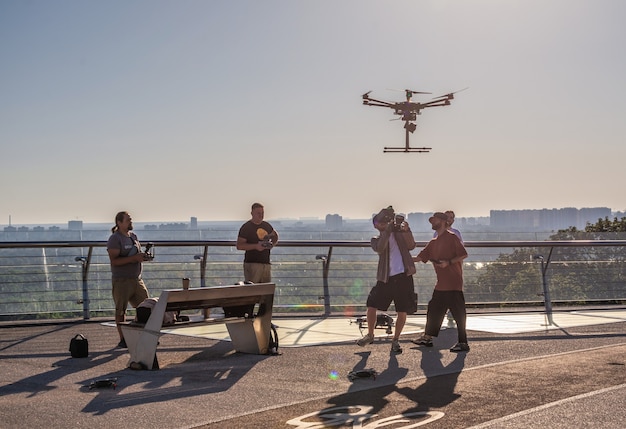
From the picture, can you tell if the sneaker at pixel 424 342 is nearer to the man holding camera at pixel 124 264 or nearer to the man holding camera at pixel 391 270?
the man holding camera at pixel 391 270

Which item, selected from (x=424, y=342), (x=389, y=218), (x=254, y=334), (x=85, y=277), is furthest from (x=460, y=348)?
(x=85, y=277)

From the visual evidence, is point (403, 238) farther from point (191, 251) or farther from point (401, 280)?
point (191, 251)

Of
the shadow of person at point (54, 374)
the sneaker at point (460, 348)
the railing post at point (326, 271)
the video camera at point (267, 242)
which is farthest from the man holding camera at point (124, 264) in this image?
the railing post at point (326, 271)

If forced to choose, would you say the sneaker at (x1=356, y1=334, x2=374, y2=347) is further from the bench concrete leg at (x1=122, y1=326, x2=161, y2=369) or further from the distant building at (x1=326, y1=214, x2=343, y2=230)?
the distant building at (x1=326, y1=214, x2=343, y2=230)

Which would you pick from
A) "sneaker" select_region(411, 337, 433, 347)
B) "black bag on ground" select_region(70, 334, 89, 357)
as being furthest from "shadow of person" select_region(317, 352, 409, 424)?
"black bag on ground" select_region(70, 334, 89, 357)

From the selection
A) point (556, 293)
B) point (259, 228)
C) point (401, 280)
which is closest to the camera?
point (401, 280)

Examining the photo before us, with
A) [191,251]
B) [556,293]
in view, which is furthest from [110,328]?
[556,293]
